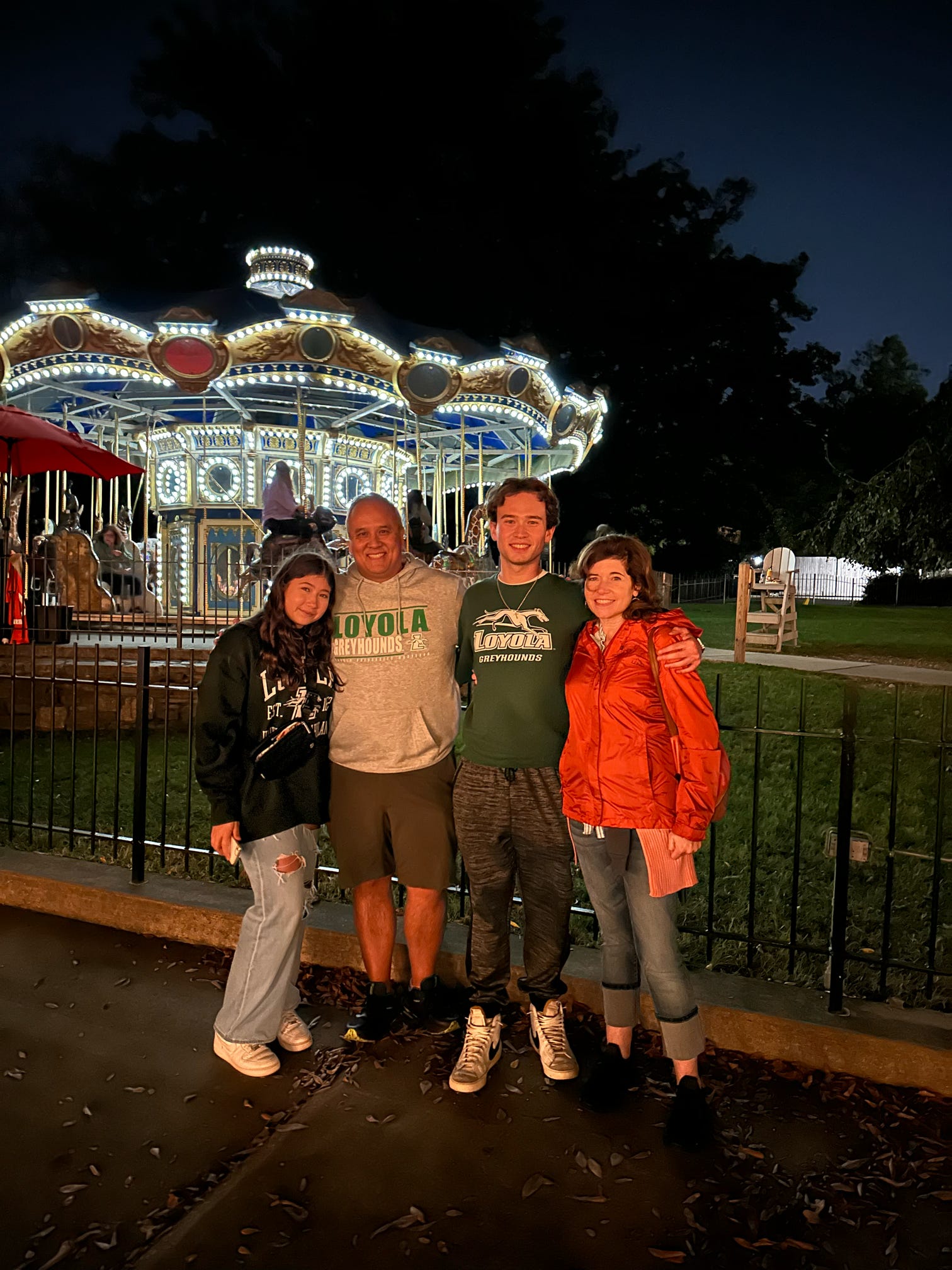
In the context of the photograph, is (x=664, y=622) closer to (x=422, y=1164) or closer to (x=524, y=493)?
(x=524, y=493)

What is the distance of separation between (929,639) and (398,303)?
2378 cm

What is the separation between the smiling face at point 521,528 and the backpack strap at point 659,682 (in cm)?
55

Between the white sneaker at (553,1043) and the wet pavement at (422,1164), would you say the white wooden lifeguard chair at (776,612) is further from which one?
the wet pavement at (422,1164)

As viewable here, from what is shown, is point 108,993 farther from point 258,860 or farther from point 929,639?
point 929,639

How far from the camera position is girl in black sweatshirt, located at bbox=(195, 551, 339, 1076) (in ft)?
10.6

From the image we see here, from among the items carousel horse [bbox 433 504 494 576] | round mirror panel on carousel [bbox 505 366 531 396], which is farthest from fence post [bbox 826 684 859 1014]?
carousel horse [bbox 433 504 494 576]

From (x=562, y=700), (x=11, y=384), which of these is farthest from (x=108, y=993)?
(x=11, y=384)

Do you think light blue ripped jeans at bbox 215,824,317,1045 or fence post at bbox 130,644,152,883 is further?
fence post at bbox 130,644,152,883

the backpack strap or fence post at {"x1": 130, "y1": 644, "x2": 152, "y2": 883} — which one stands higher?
the backpack strap

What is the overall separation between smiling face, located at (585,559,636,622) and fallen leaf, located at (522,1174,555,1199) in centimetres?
174

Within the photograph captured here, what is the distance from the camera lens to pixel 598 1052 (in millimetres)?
3336

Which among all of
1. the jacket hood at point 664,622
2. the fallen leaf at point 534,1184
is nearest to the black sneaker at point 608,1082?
the fallen leaf at point 534,1184

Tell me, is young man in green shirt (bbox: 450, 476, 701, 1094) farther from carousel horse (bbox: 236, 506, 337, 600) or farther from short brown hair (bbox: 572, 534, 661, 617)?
carousel horse (bbox: 236, 506, 337, 600)

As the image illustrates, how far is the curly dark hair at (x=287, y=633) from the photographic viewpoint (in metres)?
3.30
